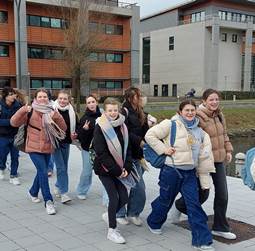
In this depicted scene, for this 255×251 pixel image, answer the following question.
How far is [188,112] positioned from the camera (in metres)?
4.83

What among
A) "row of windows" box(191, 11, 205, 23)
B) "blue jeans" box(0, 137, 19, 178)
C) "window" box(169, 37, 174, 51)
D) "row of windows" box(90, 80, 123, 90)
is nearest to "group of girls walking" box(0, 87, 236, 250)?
"blue jeans" box(0, 137, 19, 178)

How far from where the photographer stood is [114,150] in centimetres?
496

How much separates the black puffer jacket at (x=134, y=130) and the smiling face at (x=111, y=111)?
407mm

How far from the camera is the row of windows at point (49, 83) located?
1561 inches

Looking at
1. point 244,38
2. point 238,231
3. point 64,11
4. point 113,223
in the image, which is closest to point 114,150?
point 113,223

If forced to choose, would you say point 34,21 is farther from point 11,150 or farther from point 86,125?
point 86,125

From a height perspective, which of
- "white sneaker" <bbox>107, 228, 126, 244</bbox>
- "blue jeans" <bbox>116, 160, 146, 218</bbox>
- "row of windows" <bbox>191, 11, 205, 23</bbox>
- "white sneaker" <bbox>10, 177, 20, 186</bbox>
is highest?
"row of windows" <bbox>191, 11, 205, 23</bbox>

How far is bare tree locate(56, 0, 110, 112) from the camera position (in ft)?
104

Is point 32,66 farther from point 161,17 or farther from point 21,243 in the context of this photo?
point 21,243

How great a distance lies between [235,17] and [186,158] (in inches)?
2216

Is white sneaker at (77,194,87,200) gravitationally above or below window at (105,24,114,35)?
below

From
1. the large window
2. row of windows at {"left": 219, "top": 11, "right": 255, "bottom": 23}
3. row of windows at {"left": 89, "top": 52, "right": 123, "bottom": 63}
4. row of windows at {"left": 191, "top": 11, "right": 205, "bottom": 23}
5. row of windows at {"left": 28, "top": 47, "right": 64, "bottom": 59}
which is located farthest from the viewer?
the large window

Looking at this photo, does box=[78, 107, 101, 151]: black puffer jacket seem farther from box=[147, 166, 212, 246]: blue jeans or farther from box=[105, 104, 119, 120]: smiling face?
box=[147, 166, 212, 246]: blue jeans

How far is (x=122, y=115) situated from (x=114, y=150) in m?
0.49
